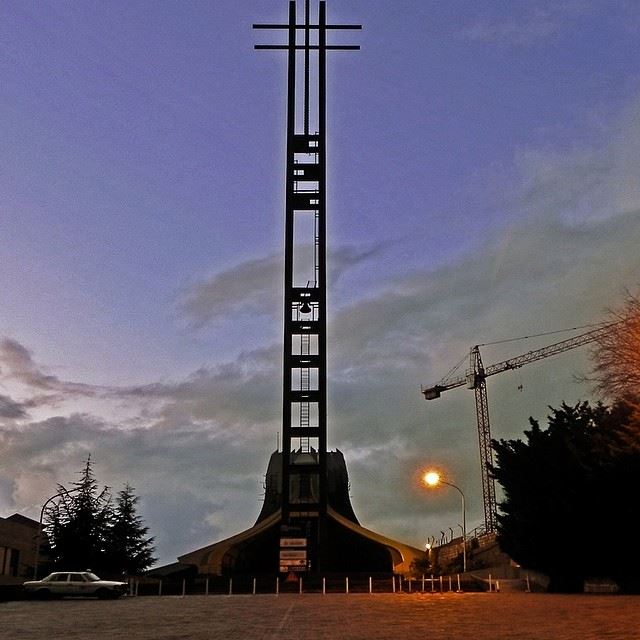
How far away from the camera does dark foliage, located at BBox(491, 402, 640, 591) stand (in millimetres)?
41500

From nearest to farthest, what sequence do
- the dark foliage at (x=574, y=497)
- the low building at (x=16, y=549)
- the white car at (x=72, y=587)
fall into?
1. the white car at (x=72, y=587)
2. the dark foliage at (x=574, y=497)
3. the low building at (x=16, y=549)

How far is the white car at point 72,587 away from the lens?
127 feet

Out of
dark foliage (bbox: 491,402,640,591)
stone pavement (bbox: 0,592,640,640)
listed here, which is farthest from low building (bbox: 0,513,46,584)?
stone pavement (bbox: 0,592,640,640)

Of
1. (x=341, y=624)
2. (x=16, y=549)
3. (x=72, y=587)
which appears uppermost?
(x=16, y=549)

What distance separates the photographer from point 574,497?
1722 inches

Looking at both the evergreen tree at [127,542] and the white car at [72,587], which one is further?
the evergreen tree at [127,542]

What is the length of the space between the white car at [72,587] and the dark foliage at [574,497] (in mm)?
21564

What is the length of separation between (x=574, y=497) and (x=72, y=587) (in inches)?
950

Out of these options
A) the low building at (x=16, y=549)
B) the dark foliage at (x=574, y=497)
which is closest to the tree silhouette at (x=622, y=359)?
the dark foliage at (x=574, y=497)

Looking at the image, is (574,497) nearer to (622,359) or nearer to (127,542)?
(622,359)

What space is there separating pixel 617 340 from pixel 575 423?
14207mm

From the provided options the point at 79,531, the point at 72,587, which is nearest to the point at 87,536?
the point at 79,531

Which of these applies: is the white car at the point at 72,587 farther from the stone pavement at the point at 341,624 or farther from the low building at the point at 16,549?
the low building at the point at 16,549

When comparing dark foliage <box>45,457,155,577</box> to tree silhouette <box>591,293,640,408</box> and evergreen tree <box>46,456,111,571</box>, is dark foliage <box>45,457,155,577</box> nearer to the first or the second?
evergreen tree <box>46,456,111,571</box>
